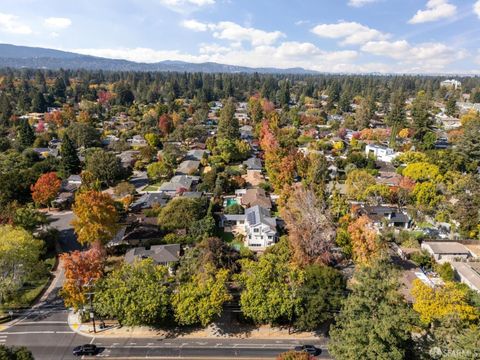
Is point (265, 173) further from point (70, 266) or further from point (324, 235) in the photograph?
point (70, 266)

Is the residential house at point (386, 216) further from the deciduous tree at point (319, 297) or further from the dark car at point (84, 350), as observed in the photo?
the dark car at point (84, 350)

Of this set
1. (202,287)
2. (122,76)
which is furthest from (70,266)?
(122,76)

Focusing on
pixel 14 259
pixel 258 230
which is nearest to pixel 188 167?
pixel 258 230

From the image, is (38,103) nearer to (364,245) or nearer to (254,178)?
(254,178)

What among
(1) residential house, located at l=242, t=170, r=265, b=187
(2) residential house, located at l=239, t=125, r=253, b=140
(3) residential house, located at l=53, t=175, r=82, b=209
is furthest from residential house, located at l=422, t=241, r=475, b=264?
(2) residential house, located at l=239, t=125, r=253, b=140

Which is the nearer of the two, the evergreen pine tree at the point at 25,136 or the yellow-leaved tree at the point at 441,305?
the yellow-leaved tree at the point at 441,305

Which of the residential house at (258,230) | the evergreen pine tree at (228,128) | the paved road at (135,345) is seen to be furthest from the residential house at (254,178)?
the paved road at (135,345)

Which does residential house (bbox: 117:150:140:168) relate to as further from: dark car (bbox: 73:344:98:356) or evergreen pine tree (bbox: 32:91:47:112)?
evergreen pine tree (bbox: 32:91:47:112)
